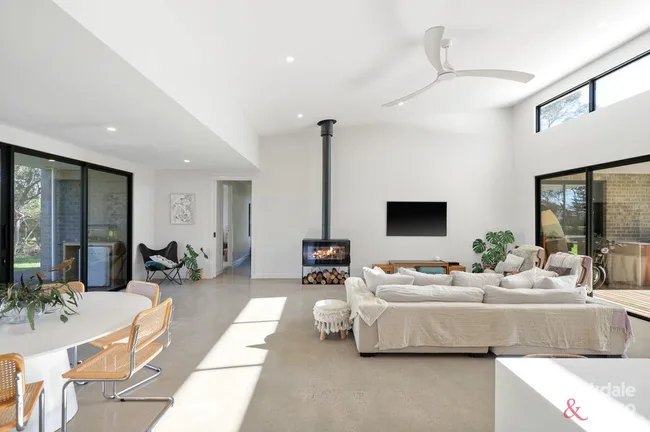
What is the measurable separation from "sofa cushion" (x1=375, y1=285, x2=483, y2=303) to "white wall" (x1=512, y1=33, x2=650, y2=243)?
10.6 ft

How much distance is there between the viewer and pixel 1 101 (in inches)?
112

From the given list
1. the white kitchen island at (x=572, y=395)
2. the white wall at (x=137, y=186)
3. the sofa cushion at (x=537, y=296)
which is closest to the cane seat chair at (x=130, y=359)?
the white kitchen island at (x=572, y=395)

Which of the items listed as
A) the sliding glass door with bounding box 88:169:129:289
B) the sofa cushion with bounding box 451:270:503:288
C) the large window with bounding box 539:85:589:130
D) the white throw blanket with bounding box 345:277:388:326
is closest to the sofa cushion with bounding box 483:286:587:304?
the sofa cushion with bounding box 451:270:503:288

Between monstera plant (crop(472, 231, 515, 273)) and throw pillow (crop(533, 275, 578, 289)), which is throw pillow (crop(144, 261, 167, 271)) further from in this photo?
monstera plant (crop(472, 231, 515, 273))

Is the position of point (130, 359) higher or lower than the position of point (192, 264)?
higher

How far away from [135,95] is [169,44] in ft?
1.60

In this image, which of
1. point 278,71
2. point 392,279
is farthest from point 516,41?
point 392,279

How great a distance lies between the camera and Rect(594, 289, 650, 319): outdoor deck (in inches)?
173

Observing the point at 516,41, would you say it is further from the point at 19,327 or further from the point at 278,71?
the point at 19,327

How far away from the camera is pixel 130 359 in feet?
6.31

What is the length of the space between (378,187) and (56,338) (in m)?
6.26

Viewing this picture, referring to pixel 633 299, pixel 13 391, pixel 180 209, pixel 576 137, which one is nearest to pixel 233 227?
pixel 180 209

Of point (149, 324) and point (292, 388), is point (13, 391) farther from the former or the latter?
point (292, 388)

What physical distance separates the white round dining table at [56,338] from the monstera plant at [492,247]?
6206 millimetres
